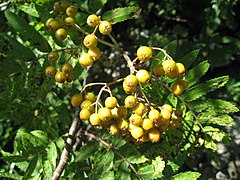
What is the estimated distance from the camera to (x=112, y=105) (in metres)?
1.73

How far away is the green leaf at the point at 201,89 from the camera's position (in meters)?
1.98

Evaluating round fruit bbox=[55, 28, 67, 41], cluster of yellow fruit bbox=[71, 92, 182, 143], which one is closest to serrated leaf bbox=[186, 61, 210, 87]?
cluster of yellow fruit bbox=[71, 92, 182, 143]

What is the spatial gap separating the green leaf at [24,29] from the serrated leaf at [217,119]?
78cm

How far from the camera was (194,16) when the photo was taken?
130 inches

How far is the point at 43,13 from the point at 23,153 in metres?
0.64

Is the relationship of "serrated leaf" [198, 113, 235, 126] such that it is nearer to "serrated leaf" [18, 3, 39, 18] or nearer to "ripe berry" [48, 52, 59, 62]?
"ripe berry" [48, 52, 59, 62]

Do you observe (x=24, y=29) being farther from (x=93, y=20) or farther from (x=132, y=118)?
(x=132, y=118)

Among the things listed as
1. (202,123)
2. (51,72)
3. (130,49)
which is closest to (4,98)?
(51,72)

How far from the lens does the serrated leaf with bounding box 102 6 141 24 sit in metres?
1.93

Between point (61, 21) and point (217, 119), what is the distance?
0.82 metres

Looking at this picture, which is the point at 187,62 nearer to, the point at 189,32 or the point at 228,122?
the point at 228,122

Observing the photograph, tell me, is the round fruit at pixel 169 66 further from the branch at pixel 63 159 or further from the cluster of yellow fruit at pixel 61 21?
the branch at pixel 63 159

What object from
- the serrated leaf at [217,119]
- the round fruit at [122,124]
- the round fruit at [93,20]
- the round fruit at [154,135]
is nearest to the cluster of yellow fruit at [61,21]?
the round fruit at [93,20]

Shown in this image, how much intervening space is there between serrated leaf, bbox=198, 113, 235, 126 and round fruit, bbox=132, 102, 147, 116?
0.41 m
